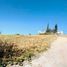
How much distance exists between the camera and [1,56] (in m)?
13.7

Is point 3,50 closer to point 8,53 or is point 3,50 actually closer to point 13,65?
point 8,53

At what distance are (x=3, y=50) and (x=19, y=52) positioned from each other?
3.39 feet

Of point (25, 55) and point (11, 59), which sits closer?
point (11, 59)

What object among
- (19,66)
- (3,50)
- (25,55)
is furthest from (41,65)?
(3,50)

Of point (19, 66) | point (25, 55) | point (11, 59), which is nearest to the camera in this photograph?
point (19, 66)

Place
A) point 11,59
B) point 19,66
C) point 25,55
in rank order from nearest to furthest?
point 19,66 → point 11,59 → point 25,55

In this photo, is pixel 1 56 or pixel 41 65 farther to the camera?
pixel 1 56

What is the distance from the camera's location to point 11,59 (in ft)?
42.5

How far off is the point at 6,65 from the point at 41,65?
1800 mm

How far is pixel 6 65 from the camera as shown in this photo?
38.5 feet

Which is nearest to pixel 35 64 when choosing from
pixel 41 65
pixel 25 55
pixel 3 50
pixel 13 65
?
pixel 41 65

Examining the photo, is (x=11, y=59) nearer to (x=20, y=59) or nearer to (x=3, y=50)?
(x=20, y=59)

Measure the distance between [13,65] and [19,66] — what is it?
41 cm

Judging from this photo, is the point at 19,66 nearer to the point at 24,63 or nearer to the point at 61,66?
the point at 24,63
